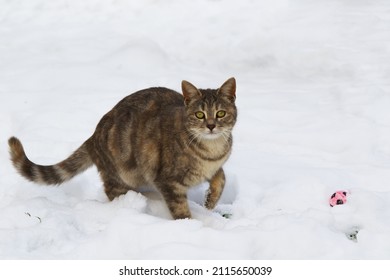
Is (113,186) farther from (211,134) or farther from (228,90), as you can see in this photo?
(228,90)

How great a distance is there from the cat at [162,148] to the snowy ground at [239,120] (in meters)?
Result: 0.21

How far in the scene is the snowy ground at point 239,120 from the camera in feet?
13.0

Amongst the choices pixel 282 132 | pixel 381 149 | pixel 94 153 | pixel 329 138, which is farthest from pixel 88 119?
pixel 381 149

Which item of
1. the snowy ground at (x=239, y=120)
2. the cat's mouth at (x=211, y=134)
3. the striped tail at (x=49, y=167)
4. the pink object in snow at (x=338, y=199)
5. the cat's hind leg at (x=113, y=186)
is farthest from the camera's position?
the cat's hind leg at (x=113, y=186)

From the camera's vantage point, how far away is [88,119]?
662 cm

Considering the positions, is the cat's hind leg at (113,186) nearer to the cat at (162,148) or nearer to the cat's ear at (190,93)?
the cat at (162,148)

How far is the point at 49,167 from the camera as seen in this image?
5.05 meters

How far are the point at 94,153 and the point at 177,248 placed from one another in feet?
5.49

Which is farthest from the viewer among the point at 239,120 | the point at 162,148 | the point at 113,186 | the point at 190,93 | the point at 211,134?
the point at 239,120

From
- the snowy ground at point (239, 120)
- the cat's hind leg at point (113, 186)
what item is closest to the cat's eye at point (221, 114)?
the snowy ground at point (239, 120)

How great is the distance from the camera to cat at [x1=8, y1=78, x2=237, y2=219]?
4.62m

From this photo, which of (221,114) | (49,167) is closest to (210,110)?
(221,114)

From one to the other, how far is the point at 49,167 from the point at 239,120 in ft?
7.78

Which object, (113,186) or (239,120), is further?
(239,120)
